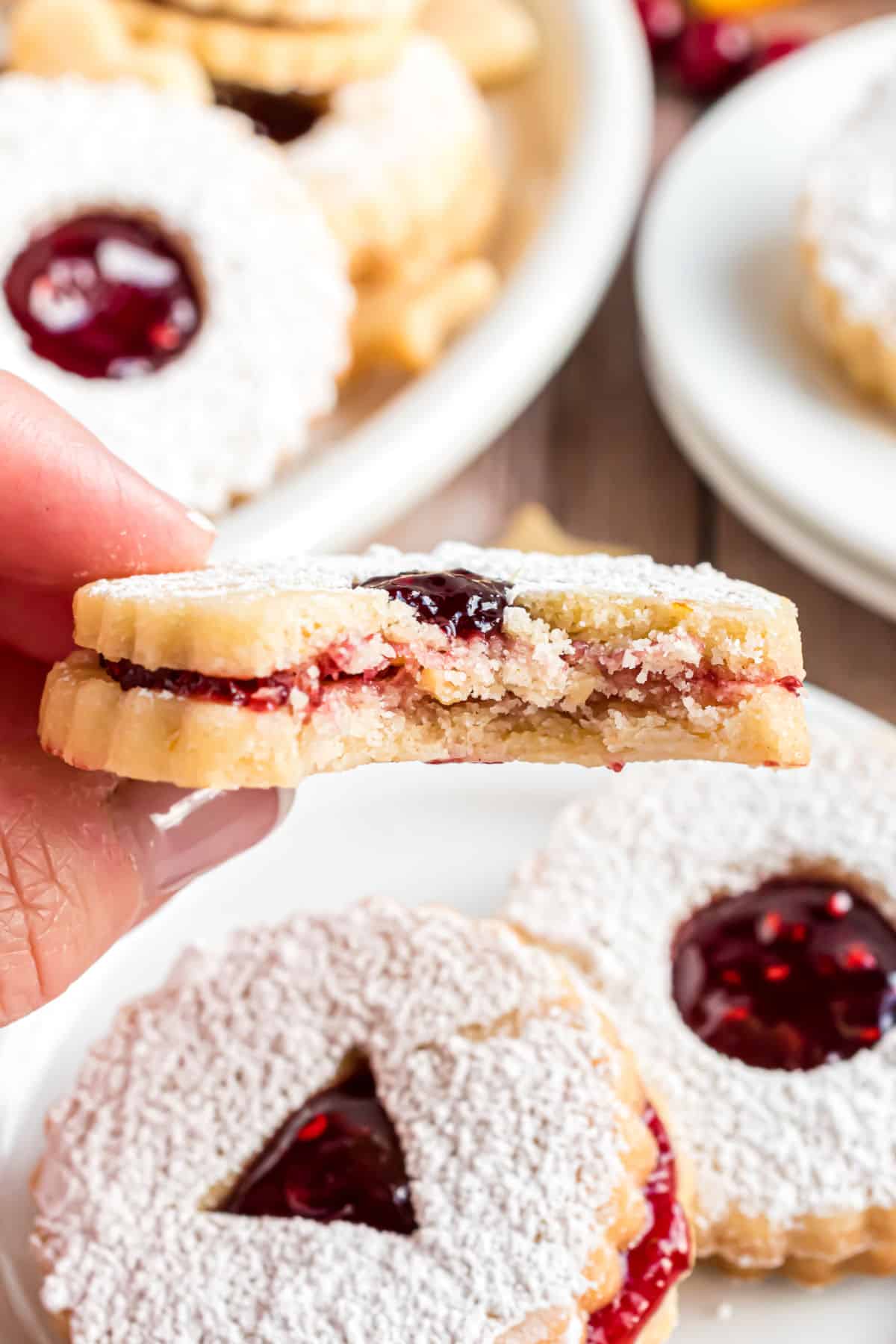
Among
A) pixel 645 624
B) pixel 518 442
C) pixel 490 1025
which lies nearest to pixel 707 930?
pixel 490 1025

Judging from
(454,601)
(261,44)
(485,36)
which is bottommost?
(485,36)

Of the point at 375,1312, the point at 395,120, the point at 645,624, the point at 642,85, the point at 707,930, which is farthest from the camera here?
the point at 642,85

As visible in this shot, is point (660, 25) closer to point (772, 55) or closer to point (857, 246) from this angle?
point (772, 55)

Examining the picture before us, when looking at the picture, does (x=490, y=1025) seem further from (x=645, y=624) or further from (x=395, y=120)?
(x=395, y=120)

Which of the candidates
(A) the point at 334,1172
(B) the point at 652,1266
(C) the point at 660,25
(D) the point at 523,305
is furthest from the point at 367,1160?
(C) the point at 660,25

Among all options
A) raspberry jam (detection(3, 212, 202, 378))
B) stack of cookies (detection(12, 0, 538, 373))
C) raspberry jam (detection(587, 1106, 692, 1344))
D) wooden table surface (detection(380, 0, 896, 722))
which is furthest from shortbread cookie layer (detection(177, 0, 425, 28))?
raspberry jam (detection(587, 1106, 692, 1344))

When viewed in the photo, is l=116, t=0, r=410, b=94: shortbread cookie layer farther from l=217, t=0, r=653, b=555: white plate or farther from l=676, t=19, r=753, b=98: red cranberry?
l=676, t=19, r=753, b=98: red cranberry
